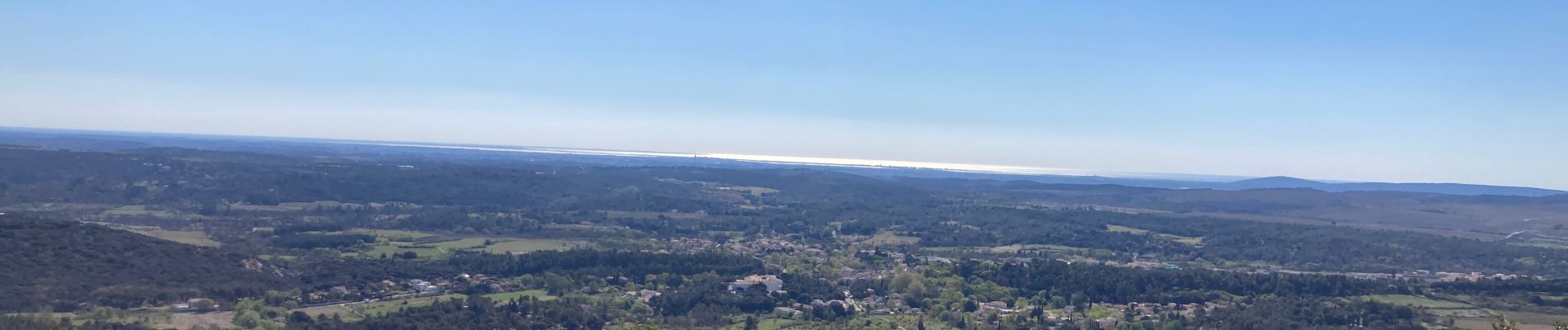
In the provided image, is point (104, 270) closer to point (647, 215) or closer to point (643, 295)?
point (643, 295)

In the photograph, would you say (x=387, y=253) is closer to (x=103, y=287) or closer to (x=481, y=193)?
(x=103, y=287)

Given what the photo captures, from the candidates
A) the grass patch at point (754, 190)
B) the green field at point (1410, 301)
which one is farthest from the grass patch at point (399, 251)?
the grass patch at point (754, 190)

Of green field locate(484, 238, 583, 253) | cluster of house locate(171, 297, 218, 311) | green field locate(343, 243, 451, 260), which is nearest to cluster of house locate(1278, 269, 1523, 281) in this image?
green field locate(484, 238, 583, 253)

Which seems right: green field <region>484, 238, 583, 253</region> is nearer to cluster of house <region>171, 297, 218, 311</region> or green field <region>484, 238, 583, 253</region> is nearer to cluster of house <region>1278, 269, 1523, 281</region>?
cluster of house <region>171, 297, 218, 311</region>

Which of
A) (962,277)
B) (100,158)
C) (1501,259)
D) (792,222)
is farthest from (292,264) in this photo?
(1501,259)

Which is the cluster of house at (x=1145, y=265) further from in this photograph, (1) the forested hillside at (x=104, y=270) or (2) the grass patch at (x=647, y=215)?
(1) the forested hillside at (x=104, y=270)

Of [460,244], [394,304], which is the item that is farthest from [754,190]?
[394,304]

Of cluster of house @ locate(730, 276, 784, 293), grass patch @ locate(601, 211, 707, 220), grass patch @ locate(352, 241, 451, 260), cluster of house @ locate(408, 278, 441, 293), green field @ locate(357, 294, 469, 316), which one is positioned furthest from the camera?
grass patch @ locate(601, 211, 707, 220)

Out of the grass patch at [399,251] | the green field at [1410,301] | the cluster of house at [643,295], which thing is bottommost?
the grass patch at [399,251]

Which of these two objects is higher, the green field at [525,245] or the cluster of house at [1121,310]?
the cluster of house at [1121,310]
